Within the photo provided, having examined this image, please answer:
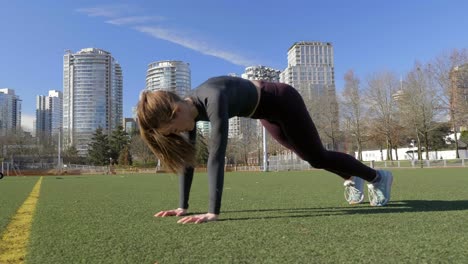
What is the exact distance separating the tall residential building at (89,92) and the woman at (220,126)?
82.5 meters

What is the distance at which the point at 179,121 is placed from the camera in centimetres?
326

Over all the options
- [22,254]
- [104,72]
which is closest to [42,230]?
[22,254]

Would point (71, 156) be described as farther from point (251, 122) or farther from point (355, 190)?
point (355, 190)

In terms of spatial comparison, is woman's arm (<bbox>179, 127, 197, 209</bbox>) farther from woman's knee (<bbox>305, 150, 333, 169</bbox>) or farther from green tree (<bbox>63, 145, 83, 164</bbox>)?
green tree (<bbox>63, 145, 83, 164</bbox>)

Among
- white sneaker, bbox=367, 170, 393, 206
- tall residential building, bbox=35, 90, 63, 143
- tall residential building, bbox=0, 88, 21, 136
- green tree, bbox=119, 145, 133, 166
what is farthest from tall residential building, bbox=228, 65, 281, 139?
white sneaker, bbox=367, 170, 393, 206

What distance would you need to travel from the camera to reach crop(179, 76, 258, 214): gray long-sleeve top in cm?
313

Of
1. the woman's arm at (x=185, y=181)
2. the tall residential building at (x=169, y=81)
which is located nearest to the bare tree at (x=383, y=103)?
the tall residential building at (x=169, y=81)

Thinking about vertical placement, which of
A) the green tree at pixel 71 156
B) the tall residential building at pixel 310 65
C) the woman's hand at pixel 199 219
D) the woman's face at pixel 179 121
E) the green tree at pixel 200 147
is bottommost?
the woman's hand at pixel 199 219

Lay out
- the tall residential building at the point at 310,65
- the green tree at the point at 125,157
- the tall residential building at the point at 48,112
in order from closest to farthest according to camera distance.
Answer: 1. the green tree at the point at 125,157
2. the tall residential building at the point at 310,65
3. the tall residential building at the point at 48,112

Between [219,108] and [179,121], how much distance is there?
13.9 inches

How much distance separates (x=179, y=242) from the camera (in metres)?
2.43

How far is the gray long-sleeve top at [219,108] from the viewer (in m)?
3.13

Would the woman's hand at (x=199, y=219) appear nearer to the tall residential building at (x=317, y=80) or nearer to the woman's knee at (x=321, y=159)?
the woman's knee at (x=321, y=159)

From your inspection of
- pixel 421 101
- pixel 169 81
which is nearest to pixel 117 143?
pixel 421 101
